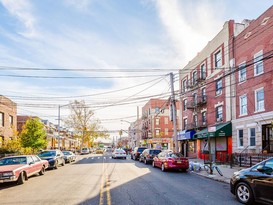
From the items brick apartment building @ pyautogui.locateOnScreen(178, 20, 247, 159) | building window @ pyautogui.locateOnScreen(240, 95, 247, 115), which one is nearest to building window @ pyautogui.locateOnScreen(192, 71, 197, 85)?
brick apartment building @ pyautogui.locateOnScreen(178, 20, 247, 159)

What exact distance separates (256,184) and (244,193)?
25.3 inches

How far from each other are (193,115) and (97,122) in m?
40.0

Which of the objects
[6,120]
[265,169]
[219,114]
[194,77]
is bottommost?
[265,169]

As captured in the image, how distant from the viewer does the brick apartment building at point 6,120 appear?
32094mm

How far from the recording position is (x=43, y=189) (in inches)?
449

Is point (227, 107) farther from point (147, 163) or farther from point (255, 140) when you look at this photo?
point (147, 163)

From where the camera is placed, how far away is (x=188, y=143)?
38.3m

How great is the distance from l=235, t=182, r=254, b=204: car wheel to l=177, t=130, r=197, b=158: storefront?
83.3 feet

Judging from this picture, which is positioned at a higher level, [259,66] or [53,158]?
[259,66]

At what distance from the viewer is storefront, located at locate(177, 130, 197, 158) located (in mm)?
34588

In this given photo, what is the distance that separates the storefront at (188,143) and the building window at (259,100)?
41.9 feet

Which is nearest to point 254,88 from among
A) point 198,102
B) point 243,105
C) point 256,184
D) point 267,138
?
point 243,105

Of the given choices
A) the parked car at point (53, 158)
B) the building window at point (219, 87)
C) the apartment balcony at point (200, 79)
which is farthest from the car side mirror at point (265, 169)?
the apartment balcony at point (200, 79)

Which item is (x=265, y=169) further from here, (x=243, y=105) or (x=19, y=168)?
(x=243, y=105)
